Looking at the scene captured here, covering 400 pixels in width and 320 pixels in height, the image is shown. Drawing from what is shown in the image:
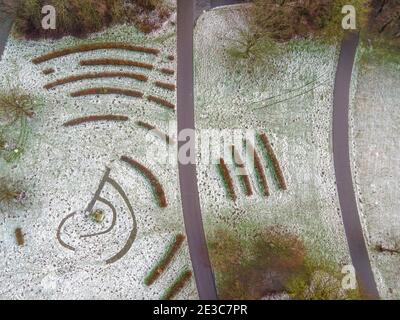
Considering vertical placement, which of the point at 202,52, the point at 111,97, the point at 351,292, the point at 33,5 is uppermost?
the point at 33,5

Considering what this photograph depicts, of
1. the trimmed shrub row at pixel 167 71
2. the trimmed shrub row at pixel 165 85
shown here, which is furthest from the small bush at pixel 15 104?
the trimmed shrub row at pixel 167 71

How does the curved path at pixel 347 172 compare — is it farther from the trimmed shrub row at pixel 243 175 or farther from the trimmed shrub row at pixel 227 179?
the trimmed shrub row at pixel 227 179

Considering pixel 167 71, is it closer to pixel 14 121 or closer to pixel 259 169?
pixel 259 169

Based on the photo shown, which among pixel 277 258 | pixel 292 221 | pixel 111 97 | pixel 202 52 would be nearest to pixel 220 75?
pixel 202 52

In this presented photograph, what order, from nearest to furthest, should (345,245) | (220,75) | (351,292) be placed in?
(351,292) < (345,245) < (220,75)

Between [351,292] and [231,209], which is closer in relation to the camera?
[351,292]

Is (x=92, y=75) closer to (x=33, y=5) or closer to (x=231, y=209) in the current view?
(x=33, y=5)

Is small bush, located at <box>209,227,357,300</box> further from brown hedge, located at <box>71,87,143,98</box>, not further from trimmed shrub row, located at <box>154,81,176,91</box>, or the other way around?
brown hedge, located at <box>71,87,143,98</box>
